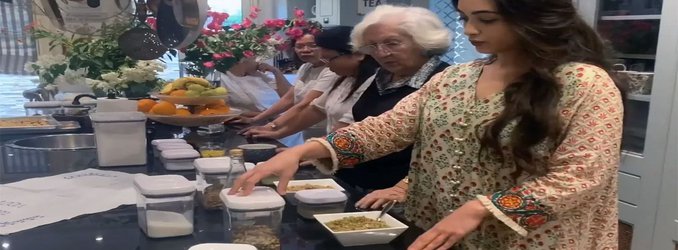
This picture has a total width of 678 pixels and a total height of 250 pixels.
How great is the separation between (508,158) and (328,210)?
1.35 feet

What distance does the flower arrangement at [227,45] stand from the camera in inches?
103

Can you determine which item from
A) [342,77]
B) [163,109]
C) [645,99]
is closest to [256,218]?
[163,109]

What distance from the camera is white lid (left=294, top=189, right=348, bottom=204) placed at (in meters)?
1.27

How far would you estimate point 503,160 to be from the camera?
118 cm

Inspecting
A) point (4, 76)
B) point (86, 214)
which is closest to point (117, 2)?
point (86, 214)

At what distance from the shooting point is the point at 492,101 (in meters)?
1.21

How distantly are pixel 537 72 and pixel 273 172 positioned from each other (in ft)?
1.86

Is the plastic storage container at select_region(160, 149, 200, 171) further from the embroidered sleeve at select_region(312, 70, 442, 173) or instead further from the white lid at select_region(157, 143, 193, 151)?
the embroidered sleeve at select_region(312, 70, 442, 173)

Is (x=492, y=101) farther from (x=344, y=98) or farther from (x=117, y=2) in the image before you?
(x=344, y=98)

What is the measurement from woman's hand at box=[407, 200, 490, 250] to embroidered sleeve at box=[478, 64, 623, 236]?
2cm

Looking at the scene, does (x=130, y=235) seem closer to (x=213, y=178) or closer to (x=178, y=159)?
(x=213, y=178)

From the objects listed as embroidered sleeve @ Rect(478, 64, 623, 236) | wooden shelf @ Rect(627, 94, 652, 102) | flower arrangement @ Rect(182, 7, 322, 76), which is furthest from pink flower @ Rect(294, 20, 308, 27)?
embroidered sleeve @ Rect(478, 64, 623, 236)

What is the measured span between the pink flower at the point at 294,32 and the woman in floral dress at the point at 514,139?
5.89ft

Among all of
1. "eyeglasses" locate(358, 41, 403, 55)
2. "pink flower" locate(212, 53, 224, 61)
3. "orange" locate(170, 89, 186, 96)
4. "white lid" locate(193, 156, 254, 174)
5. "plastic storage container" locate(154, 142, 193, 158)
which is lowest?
"plastic storage container" locate(154, 142, 193, 158)
